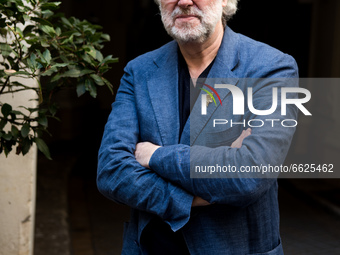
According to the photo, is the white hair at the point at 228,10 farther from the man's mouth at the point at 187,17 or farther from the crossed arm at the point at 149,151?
the crossed arm at the point at 149,151

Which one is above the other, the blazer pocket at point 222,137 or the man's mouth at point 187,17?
the man's mouth at point 187,17

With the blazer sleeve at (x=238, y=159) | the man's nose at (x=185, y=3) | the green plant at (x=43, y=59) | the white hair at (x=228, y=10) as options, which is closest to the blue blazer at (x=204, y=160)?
the blazer sleeve at (x=238, y=159)

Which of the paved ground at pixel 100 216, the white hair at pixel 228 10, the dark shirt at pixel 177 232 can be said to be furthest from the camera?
the paved ground at pixel 100 216

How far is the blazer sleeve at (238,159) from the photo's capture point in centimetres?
220

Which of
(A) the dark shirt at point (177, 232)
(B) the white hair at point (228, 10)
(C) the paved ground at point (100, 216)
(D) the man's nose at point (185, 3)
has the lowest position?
(C) the paved ground at point (100, 216)

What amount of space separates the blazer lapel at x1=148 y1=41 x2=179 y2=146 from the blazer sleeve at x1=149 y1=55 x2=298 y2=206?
10 centimetres

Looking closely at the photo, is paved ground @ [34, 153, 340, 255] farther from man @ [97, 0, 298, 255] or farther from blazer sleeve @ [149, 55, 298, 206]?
blazer sleeve @ [149, 55, 298, 206]

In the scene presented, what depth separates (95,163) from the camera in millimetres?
A: 11133

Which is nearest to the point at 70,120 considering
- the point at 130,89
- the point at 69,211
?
the point at 69,211

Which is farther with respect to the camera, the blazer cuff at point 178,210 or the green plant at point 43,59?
the green plant at point 43,59

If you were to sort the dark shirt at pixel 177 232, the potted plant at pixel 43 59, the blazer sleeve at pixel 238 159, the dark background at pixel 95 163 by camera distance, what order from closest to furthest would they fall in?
1. the blazer sleeve at pixel 238 159
2. the dark shirt at pixel 177 232
3. the potted plant at pixel 43 59
4. the dark background at pixel 95 163

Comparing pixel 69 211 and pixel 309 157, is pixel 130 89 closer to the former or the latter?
pixel 69 211

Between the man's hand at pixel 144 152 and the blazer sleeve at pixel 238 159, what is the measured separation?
2.8 inches

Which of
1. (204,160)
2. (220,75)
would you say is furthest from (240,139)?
(220,75)
